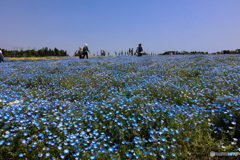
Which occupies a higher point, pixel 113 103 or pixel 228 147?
pixel 113 103

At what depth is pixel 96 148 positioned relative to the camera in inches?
111

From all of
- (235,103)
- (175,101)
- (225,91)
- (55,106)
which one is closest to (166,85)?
(175,101)

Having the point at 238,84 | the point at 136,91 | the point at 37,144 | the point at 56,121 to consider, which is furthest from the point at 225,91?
the point at 37,144

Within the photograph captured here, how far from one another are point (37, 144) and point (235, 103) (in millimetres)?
4449

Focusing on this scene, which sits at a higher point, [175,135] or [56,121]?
[56,121]

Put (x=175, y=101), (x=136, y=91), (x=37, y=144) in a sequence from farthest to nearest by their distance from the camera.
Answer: (x=136, y=91), (x=175, y=101), (x=37, y=144)

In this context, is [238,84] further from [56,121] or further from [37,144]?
[37,144]

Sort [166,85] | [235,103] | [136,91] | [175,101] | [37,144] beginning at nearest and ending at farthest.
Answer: [37,144] < [235,103] < [175,101] < [136,91] < [166,85]

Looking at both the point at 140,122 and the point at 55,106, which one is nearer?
the point at 140,122

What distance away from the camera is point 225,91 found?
530cm

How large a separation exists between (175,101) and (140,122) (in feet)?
6.77

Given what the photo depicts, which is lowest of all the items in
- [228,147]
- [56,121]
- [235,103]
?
[228,147]

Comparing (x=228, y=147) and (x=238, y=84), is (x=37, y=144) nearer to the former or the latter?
(x=228, y=147)

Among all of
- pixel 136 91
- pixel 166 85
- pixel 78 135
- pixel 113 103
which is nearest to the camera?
pixel 78 135
